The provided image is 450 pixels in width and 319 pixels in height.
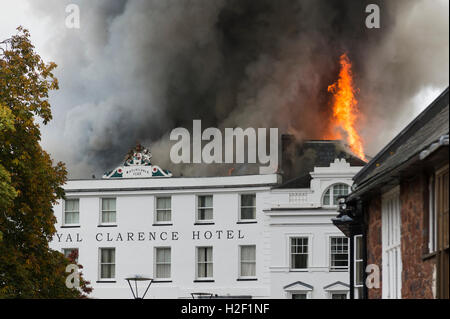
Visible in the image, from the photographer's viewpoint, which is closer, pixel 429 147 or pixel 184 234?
pixel 429 147

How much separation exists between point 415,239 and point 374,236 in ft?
14.8

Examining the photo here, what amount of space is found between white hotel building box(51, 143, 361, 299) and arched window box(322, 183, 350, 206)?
0.05 meters

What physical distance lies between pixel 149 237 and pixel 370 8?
851 inches

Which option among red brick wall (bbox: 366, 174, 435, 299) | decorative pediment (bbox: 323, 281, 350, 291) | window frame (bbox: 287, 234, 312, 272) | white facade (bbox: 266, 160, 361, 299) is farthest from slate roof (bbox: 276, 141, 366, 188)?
red brick wall (bbox: 366, 174, 435, 299)

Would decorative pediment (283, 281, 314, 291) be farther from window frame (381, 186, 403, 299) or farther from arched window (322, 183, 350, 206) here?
window frame (381, 186, 403, 299)

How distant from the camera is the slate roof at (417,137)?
18.5 metres

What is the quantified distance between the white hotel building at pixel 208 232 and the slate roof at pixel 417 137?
31.0 m

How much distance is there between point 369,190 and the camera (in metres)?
22.8

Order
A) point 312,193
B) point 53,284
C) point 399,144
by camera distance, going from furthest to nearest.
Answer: point 312,193 < point 53,284 < point 399,144

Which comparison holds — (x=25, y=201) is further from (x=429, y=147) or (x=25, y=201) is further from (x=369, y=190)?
(x=429, y=147)

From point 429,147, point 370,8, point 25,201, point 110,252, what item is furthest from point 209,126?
point 429,147

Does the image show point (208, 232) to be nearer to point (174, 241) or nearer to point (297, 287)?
point (174, 241)

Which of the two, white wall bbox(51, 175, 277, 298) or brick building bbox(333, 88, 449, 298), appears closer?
brick building bbox(333, 88, 449, 298)

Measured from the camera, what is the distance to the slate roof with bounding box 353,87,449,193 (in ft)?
60.8
